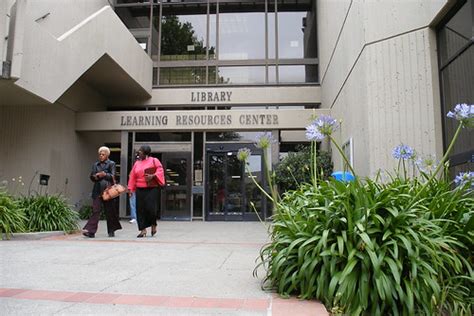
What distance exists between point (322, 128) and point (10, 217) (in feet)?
21.5

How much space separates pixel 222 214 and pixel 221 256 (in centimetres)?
818

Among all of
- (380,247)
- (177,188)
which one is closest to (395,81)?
(380,247)

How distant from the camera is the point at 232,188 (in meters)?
14.0

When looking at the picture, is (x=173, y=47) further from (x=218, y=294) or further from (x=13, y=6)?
(x=218, y=294)

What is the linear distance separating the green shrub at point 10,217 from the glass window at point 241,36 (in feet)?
34.4

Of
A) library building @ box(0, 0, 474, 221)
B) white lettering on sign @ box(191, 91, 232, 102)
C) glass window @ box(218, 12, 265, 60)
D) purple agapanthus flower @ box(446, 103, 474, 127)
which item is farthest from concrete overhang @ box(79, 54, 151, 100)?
purple agapanthus flower @ box(446, 103, 474, 127)

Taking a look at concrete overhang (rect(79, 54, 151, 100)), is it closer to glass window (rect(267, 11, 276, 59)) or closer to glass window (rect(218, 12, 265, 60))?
glass window (rect(218, 12, 265, 60))

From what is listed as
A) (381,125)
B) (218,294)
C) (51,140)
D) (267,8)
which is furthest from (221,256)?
(267,8)

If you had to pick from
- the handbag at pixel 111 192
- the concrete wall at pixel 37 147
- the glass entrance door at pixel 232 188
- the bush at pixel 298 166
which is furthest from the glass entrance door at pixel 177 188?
the handbag at pixel 111 192

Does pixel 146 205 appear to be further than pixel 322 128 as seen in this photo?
Yes

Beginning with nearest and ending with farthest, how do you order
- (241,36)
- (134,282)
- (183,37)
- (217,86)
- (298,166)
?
1. (134,282)
2. (298,166)
3. (217,86)
4. (241,36)
5. (183,37)

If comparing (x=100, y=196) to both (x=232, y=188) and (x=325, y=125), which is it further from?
(x=232, y=188)

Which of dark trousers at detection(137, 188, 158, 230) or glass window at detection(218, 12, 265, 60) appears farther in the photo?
glass window at detection(218, 12, 265, 60)

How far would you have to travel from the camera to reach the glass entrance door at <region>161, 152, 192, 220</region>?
14.1 m
